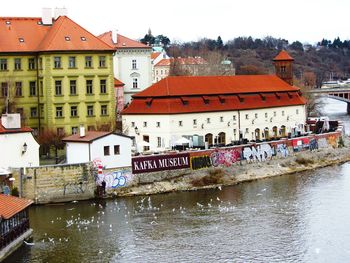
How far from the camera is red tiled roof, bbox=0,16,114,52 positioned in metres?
57.6

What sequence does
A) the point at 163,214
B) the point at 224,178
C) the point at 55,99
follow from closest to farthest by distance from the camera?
1. the point at 163,214
2. the point at 224,178
3. the point at 55,99

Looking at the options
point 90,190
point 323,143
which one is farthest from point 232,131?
point 90,190

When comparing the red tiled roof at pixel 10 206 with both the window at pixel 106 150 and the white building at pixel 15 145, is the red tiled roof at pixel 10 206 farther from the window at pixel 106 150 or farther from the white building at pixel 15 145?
the window at pixel 106 150

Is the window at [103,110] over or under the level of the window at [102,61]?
under

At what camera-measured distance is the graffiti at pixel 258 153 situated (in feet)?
180

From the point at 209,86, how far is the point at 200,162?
10.8 meters

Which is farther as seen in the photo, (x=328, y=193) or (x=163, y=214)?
(x=328, y=193)

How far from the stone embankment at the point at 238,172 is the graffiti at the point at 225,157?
380mm

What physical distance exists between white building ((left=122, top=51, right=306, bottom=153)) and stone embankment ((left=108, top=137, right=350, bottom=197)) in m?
3.98

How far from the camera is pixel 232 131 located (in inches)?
2360

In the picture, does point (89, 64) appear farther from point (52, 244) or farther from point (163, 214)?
point (52, 244)

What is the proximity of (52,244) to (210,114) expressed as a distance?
2584 centimetres

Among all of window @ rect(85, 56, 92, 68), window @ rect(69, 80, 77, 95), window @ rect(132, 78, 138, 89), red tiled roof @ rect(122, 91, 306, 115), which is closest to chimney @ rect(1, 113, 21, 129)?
window @ rect(69, 80, 77, 95)

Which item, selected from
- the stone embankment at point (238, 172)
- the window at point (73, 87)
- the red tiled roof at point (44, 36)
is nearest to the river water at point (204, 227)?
the stone embankment at point (238, 172)
